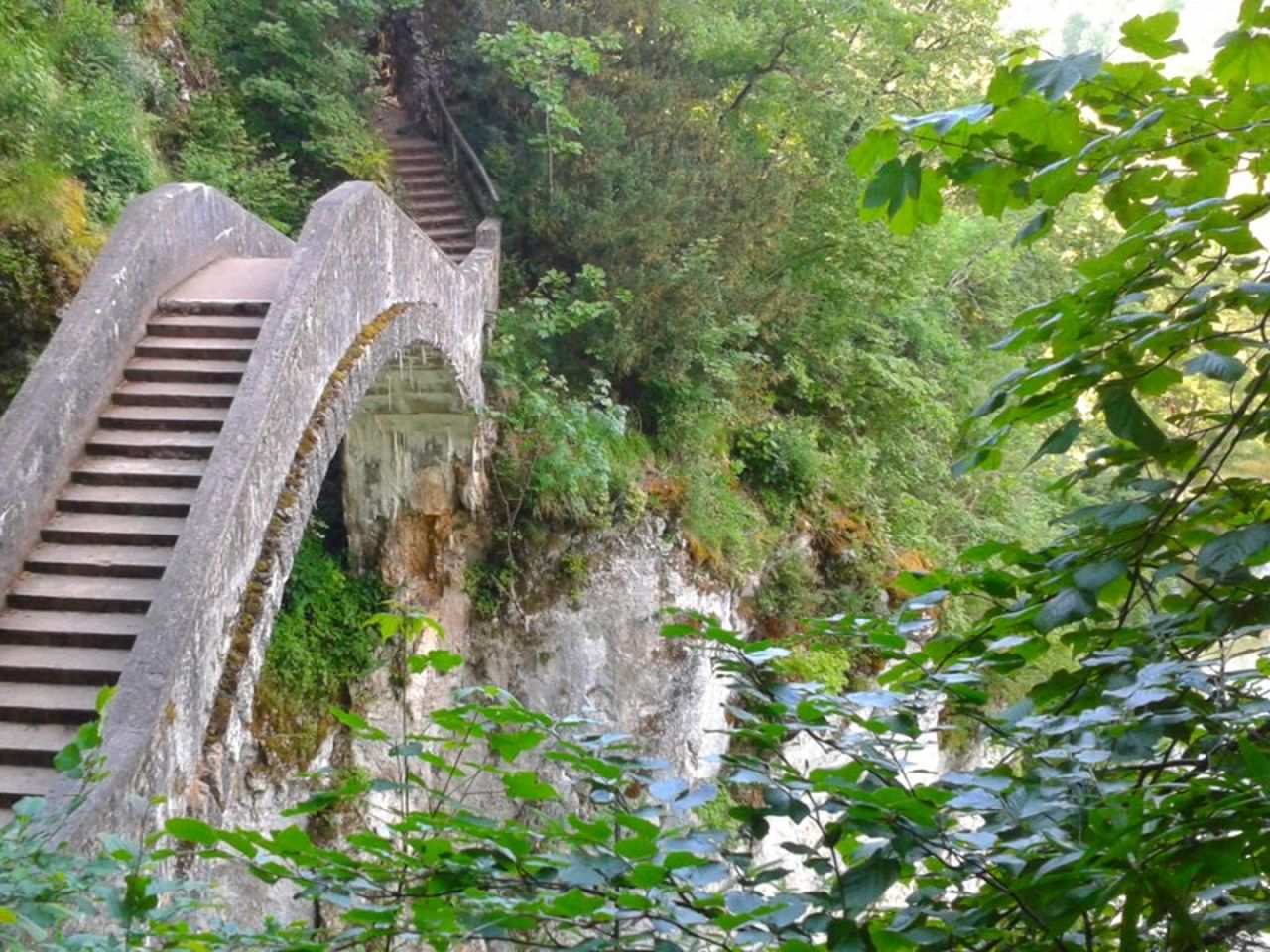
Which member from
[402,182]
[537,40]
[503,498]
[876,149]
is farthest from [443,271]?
[876,149]

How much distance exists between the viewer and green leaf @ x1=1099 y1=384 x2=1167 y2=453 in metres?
1.87

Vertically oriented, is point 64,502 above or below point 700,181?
below

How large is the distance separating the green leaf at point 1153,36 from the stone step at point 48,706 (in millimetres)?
4700

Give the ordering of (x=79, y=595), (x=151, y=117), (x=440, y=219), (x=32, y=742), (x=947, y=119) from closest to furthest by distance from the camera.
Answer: (x=947, y=119) → (x=32, y=742) → (x=79, y=595) → (x=151, y=117) → (x=440, y=219)

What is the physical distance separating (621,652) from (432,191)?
23.9 ft

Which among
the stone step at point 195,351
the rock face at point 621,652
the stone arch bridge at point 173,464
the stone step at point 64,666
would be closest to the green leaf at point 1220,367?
the stone arch bridge at point 173,464

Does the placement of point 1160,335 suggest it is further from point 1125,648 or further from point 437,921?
point 437,921

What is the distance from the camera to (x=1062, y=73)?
5.76 feet

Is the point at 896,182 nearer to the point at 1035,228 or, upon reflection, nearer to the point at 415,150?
the point at 1035,228

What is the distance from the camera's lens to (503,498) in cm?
1109

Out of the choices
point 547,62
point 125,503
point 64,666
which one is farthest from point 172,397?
point 547,62

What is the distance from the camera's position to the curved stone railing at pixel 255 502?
454 centimetres

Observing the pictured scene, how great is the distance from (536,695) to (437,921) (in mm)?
9569

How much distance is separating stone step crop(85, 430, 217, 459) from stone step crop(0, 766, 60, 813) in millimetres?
2063
